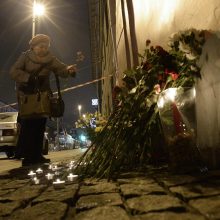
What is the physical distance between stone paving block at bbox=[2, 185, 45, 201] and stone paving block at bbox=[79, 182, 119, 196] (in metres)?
0.37

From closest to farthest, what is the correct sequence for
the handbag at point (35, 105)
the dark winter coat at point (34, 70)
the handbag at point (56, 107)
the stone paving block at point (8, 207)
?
the stone paving block at point (8, 207) < the handbag at point (35, 105) < the handbag at point (56, 107) < the dark winter coat at point (34, 70)

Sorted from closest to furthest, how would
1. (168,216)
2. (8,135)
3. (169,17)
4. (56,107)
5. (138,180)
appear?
(168,216)
(138,180)
(169,17)
(56,107)
(8,135)

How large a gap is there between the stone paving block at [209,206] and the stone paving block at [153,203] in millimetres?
79

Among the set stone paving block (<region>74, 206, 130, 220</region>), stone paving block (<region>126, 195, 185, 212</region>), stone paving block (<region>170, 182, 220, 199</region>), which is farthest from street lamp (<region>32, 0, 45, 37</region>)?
stone paving block (<region>74, 206, 130, 220</region>)

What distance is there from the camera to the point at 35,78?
6.37m

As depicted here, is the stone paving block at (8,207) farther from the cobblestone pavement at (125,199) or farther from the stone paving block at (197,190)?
the stone paving block at (197,190)

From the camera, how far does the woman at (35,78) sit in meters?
6.39

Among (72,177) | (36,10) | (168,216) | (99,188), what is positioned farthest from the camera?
(36,10)

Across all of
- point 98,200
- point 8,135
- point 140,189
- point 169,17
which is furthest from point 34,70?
point 8,135

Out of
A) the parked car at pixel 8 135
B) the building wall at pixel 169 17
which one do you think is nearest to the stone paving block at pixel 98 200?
the building wall at pixel 169 17

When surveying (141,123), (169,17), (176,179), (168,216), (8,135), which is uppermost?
(169,17)

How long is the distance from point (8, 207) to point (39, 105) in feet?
12.3

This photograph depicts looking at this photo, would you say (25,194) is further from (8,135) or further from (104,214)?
(8,135)

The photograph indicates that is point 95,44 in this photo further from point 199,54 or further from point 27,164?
point 199,54
